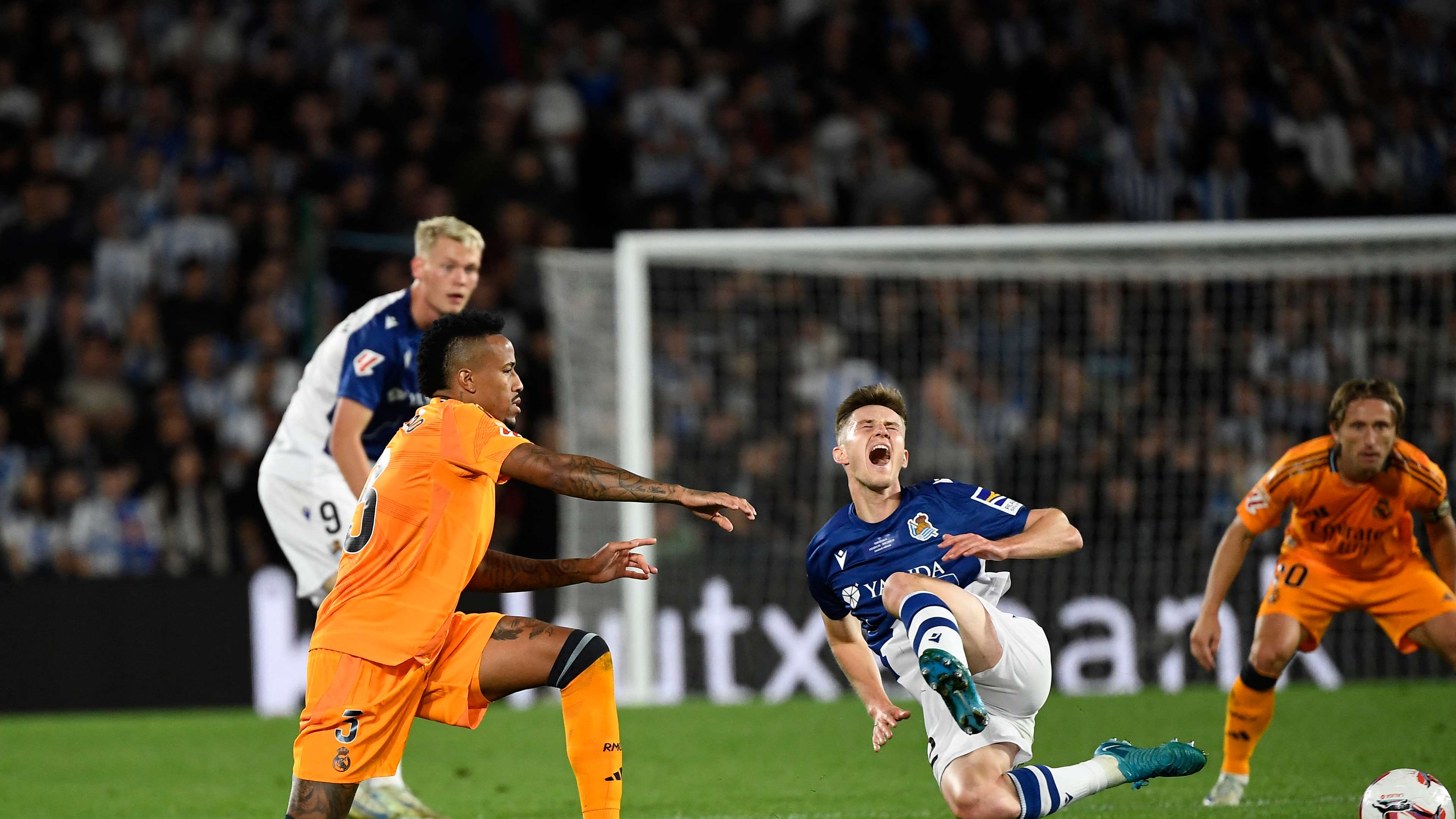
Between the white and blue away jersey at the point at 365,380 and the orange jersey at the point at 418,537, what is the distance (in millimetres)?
1590

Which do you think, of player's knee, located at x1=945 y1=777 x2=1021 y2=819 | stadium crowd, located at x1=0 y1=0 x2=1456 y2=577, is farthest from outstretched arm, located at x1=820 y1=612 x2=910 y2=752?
stadium crowd, located at x1=0 y1=0 x2=1456 y2=577

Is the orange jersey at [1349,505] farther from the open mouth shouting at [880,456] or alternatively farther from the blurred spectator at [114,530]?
the blurred spectator at [114,530]

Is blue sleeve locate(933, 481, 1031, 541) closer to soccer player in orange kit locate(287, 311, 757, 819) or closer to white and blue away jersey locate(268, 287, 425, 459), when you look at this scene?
soccer player in orange kit locate(287, 311, 757, 819)

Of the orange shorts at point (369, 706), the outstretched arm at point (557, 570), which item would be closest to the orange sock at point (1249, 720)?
the outstretched arm at point (557, 570)

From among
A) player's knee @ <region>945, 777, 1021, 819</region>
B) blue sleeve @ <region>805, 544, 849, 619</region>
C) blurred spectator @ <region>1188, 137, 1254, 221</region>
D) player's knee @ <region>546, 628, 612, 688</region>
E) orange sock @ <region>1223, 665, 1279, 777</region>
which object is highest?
blurred spectator @ <region>1188, 137, 1254, 221</region>

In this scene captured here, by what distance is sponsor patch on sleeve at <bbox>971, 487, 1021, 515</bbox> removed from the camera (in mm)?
5020

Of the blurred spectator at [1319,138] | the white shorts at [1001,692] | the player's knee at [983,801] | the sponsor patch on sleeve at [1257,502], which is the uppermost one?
the blurred spectator at [1319,138]

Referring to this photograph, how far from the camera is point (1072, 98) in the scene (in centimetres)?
1502

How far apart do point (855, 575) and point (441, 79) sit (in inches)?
440

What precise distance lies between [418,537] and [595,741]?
31.8 inches

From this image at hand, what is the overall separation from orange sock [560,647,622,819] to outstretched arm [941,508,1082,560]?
3.62ft

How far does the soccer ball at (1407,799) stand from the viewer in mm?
5098

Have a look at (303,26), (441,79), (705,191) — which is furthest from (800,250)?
(303,26)

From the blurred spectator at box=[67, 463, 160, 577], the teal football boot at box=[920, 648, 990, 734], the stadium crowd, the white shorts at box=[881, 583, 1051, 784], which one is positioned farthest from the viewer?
the stadium crowd
